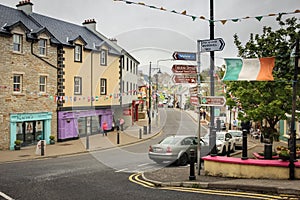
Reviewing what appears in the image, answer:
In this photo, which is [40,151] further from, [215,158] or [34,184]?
[215,158]

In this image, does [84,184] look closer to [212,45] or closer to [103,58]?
[212,45]

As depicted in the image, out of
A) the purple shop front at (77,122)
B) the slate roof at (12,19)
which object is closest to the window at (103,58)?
the purple shop front at (77,122)

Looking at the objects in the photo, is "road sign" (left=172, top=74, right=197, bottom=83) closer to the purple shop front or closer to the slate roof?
the purple shop front

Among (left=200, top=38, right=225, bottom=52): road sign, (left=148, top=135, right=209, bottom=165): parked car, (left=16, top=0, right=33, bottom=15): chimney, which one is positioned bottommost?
A: (left=148, top=135, right=209, bottom=165): parked car

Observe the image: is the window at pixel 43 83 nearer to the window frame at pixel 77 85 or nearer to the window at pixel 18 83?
the window at pixel 18 83

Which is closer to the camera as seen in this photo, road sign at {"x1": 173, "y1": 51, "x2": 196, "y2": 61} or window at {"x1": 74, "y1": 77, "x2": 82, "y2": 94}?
road sign at {"x1": 173, "y1": 51, "x2": 196, "y2": 61}

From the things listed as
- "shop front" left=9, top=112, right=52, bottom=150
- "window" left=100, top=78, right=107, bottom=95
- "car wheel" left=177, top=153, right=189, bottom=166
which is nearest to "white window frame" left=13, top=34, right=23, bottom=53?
"shop front" left=9, top=112, right=52, bottom=150

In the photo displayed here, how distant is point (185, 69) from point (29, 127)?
18.0m

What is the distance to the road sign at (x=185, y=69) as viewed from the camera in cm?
1137

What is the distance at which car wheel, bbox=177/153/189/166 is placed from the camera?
15610mm

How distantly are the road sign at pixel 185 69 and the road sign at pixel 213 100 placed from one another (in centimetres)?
97

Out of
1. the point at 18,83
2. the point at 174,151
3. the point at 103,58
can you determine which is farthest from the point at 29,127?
the point at 174,151

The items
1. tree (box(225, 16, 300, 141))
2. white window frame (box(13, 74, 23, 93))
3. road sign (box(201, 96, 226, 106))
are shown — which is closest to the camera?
road sign (box(201, 96, 226, 106))

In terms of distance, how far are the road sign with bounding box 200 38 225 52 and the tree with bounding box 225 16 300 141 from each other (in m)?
3.41
